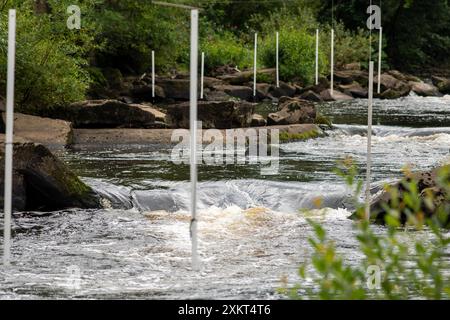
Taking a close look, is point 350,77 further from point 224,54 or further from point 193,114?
point 193,114

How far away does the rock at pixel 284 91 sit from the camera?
32.7m

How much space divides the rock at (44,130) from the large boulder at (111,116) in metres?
1.15

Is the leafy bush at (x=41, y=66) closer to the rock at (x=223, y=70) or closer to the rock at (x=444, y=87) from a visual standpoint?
the rock at (x=223, y=70)

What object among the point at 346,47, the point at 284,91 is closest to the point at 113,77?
the point at 284,91

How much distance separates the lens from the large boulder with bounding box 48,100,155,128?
814 inches

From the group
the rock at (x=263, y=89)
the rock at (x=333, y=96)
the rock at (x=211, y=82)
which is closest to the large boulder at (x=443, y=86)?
the rock at (x=333, y=96)

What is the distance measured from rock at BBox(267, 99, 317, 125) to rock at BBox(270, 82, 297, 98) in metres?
9.05

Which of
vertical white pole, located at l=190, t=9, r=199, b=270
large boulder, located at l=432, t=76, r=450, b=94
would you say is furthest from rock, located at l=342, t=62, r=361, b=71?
vertical white pole, located at l=190, t=9, r=199, b=270

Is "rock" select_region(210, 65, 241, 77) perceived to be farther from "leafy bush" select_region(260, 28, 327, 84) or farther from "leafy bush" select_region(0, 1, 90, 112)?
"leafy bush" select_region(0, 1, 90, 112)

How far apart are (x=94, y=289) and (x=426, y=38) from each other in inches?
1905

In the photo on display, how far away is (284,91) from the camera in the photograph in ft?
108

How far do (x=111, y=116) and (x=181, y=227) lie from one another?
9177 millimetres
